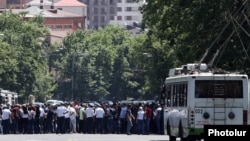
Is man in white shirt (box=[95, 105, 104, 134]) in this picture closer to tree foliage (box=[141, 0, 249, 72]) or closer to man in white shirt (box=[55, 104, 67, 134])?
man in white shirt (box=[55, 104, 67, 134])

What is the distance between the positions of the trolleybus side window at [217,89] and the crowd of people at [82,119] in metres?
21.7

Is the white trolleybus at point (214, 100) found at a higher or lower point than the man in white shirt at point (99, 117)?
higher

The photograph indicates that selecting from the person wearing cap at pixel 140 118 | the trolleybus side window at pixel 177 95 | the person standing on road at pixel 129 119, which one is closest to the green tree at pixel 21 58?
the person standing on road at pixel 129 119

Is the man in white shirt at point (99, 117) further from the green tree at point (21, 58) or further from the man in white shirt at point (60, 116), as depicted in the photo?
the green tree at point (21, 58)

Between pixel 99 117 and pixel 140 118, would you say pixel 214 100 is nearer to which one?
pixel 140 118

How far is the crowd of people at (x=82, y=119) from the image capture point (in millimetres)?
56438

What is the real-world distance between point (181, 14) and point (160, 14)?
11.6 ft

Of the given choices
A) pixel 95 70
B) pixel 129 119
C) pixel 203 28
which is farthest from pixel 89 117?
pixel 95 70

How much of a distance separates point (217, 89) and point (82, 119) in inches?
957

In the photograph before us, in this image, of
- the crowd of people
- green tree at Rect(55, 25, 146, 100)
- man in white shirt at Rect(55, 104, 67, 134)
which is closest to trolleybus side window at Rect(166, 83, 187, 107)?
the crowd of people

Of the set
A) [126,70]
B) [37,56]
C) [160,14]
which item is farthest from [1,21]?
[160,14]

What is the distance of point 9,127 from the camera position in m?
57.9

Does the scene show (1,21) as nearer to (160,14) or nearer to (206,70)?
(160,14)

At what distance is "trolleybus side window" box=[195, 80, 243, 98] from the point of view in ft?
112
